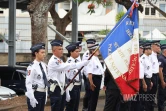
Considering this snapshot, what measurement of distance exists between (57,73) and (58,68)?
0.23 m

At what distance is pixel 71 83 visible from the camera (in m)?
12.3

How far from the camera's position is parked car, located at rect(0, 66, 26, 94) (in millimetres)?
17938

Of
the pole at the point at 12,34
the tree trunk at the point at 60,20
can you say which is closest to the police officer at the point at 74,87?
the pole at the point at 12,34

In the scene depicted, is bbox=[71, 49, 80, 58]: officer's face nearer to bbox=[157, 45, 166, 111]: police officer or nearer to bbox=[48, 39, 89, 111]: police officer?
bbox=[48, 39, 89, 111]: police officer

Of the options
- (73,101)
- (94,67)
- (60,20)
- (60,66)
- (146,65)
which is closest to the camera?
(60,66)

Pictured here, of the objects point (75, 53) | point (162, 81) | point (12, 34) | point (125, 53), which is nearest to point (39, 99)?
point (125, 53)

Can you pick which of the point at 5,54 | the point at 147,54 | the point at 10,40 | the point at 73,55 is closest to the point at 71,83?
the point at 73,55

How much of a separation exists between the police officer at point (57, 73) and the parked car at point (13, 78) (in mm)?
6911

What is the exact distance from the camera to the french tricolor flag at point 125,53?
10.0 metres

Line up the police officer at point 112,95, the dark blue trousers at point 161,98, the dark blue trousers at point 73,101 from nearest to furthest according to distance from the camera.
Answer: the police officer at point 112,95 → the dark blue trousers at point 73,101 → the dark blue trousers at point 161,98

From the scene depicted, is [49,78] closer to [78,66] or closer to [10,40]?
[78,66]

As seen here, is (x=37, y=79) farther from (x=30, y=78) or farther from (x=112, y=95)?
(x=112, y=95)

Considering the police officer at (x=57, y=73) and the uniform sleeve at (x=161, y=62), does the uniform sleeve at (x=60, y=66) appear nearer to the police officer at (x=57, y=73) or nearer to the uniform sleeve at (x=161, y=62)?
the police officer at (x=57, y=73)

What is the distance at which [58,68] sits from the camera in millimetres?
10844
